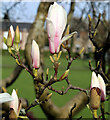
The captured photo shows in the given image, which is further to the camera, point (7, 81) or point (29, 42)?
point (7, 81)

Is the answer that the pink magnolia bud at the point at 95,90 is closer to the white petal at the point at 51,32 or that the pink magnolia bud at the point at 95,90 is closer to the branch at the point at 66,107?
the white petal at the point at 51,32

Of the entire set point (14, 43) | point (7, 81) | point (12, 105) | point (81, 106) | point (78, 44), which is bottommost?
point (78, 44)

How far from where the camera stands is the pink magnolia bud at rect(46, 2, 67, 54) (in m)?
0.39

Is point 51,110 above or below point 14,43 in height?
below

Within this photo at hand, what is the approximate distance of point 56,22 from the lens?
408 mm

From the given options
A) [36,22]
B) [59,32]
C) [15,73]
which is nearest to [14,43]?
[59,32]

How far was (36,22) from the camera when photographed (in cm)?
138

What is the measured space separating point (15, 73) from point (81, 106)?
1.03m

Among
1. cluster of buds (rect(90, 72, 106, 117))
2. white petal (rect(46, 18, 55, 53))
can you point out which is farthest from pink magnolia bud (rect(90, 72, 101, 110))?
white petal (rect(46, 18, 55, 53))

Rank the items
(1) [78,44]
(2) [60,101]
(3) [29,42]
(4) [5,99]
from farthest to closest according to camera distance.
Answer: (1) [78,44] → (2) [60,101] → (3) [29,42] → (4) [5,99]

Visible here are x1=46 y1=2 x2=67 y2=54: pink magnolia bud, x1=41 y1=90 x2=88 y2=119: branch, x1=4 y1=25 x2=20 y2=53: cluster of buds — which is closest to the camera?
x1=46 y1=2 x2=67 y2=54: pink magnolia bud

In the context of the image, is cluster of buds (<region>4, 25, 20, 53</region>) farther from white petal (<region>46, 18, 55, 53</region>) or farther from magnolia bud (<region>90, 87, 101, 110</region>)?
magnolia bud (<region>90, 87, 101, 110</region>)

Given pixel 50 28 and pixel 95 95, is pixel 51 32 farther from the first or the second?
pixel 95 95

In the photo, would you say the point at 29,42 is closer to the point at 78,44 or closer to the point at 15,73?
the point at 15,73
